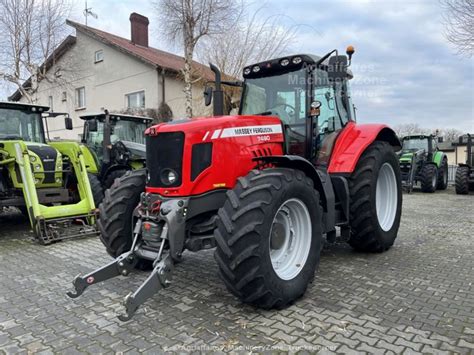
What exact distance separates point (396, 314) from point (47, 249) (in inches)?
185

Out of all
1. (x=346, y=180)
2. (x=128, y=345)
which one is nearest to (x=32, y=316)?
(x=128, y=345)

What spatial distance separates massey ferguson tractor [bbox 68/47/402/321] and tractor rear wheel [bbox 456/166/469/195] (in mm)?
10045

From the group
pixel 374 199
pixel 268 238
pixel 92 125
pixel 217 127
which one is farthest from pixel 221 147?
pixel 92 125

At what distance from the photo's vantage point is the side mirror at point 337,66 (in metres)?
4.09

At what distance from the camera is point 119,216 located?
377cm

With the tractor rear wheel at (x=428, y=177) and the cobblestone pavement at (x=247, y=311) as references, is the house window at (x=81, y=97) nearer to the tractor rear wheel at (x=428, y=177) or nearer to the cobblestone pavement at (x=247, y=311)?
the tractor rear wheel at (x=428, y=177)

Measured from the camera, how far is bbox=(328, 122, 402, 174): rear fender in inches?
175

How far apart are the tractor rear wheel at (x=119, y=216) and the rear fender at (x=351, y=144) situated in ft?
7.49

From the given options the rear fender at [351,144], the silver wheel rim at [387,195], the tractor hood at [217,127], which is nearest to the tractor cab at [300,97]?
the rear fender at [351,144]

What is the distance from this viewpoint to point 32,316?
3.17 m

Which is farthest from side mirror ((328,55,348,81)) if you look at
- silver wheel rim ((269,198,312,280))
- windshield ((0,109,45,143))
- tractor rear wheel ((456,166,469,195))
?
tractor rear wheel ((456,166,469,195))

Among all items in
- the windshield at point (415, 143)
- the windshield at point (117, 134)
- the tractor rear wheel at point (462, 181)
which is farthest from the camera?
the windshield at point (415, 143)

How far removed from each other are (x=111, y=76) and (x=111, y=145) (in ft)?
38.3

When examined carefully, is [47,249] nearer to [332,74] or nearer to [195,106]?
[332,74]
